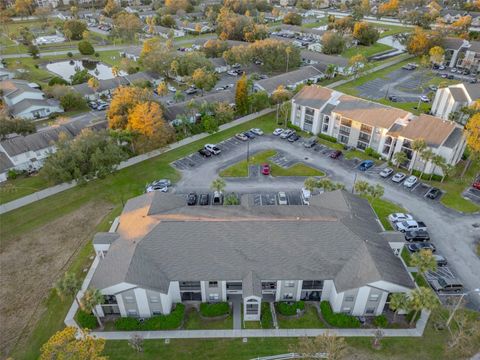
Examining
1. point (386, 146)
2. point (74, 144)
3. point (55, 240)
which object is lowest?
point (55, 240)

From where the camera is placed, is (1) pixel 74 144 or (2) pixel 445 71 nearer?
(1) pixel 74 144

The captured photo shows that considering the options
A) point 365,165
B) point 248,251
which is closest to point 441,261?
point 365,165

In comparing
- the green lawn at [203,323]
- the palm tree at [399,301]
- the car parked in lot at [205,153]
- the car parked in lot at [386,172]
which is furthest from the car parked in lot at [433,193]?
the car parked in lot at [205,153]

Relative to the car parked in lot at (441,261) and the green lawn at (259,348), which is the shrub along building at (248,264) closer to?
the green lawn at (259,348)

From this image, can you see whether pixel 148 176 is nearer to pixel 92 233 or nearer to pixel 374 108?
pixel 92 233

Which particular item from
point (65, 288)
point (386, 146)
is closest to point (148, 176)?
point (65, 288)

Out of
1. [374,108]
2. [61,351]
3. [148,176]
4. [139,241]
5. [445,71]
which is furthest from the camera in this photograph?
[445,71]

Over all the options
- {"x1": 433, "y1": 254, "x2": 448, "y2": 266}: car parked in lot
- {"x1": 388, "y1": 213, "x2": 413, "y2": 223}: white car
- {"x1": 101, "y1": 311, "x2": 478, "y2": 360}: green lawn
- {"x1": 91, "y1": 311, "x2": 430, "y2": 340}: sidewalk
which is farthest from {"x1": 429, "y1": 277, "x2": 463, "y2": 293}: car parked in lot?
{"x1": 388, "y1": 213, "x2": 413, "y2": 223}: white car

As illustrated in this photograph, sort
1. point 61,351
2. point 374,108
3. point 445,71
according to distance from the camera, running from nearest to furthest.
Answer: point 61,351 < point 374,108 < point 445,71
